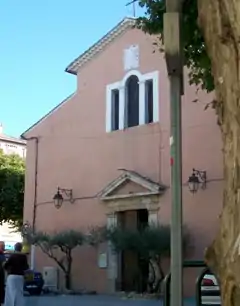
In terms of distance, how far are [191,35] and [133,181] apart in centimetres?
1469

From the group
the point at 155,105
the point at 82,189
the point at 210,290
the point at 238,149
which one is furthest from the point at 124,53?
A: the point at 238,149

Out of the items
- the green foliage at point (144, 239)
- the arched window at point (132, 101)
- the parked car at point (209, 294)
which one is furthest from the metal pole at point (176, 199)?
the arched window at point (132, 101)

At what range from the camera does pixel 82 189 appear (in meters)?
24.9

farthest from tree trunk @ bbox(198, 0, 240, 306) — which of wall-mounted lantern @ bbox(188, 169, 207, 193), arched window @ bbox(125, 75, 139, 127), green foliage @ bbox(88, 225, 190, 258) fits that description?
arched window @ bbox(125, 75, 139, 127)

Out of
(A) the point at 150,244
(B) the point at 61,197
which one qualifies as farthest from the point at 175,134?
(B) the point at 61,197

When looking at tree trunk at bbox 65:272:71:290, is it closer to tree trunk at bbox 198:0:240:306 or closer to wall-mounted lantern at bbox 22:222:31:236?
wall-mounted lantern at bbox 22:222:31:236

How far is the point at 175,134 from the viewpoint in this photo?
15.3 feet

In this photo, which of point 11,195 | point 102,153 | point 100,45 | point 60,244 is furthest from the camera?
point 11,195

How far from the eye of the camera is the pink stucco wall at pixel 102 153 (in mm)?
21109

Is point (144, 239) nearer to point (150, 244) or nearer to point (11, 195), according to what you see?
point (150, 244)

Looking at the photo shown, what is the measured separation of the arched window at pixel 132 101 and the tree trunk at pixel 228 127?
20639 mm

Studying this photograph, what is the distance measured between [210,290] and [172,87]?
328 cm

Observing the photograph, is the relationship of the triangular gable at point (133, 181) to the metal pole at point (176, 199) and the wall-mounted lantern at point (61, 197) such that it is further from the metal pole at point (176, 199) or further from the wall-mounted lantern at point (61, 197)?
the metal pole at point (176, 199)

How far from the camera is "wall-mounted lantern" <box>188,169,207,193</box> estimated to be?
20.7 meters
